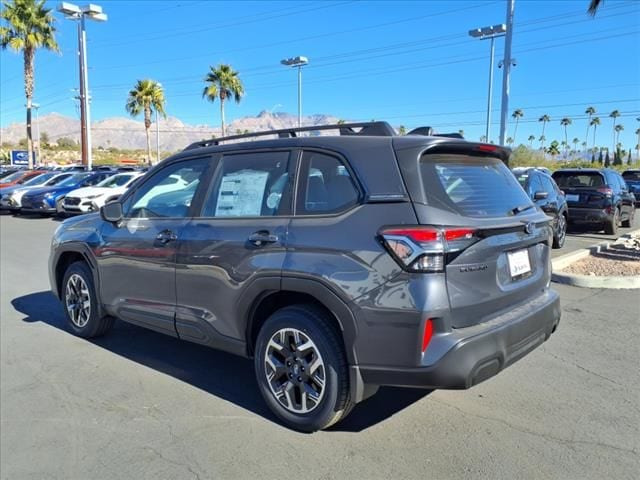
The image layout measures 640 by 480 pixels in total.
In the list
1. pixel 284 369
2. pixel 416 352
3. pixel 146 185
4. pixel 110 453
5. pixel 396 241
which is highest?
pixel 146 185

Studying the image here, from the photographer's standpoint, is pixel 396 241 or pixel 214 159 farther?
pixel 214 159

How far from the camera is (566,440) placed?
127 inches

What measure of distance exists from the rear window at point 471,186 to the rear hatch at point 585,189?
32.0 ft

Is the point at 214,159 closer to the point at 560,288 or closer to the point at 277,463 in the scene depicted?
the point at 277,463

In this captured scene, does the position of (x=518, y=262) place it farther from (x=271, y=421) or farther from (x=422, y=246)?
(x=271, y=421)

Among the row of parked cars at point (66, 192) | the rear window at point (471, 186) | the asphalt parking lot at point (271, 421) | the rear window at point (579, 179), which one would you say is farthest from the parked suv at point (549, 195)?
the row of parked cars at point (66, 192)

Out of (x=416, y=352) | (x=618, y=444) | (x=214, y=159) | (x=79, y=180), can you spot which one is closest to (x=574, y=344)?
(x=618, y=444)

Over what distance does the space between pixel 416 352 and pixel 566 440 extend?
123cm

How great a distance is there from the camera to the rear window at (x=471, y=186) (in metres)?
3.11

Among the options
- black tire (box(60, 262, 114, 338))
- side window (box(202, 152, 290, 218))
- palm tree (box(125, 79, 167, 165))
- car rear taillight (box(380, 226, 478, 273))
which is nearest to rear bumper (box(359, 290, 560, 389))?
car rear taillight (box(380, 226, 478, 273))

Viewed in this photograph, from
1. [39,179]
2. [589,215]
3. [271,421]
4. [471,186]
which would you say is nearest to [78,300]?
[271,421]

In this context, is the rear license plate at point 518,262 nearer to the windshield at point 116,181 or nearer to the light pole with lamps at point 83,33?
the windshield at point 116,181

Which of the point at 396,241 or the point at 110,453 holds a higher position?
the point at 396,241

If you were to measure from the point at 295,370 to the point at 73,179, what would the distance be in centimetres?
1927
